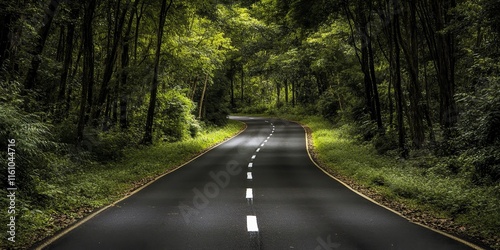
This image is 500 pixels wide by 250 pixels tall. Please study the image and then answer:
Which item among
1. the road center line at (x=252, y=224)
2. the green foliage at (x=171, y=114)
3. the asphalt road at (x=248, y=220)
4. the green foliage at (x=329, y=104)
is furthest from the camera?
the green foliage at (x=329, y=104)

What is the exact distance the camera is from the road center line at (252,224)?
7203mm

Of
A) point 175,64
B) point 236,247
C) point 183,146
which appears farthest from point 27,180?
point 175,64

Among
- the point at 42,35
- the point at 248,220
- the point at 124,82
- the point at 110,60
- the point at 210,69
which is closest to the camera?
the point at 248,220

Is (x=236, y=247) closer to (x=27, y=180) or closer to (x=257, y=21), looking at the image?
(x=27, y=180)

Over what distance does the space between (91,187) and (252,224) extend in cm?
594

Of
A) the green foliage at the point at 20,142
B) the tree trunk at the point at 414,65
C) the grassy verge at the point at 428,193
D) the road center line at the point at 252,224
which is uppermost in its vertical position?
the tree trunk at the point at 414,65

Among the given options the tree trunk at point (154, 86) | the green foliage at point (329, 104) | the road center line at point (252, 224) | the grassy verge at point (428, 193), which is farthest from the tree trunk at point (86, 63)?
the green foliage at point (329, 104)

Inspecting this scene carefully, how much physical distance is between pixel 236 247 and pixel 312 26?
16546 mm

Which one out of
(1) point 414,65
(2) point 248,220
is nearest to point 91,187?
(2) point 248,220

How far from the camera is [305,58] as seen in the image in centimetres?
3578

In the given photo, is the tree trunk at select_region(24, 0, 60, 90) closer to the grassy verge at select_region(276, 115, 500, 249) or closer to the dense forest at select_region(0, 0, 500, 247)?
the dense forest at select_region(0, 0, 500, 247)

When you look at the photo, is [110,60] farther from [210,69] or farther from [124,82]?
[210,69]

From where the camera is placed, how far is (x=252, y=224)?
24.9ft

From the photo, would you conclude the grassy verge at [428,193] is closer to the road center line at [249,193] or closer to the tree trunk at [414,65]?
the tree trunk at [414,65]
